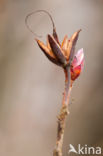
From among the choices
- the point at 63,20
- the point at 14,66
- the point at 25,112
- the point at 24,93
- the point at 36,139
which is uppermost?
the point at 63,20

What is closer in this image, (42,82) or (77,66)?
(77,66)

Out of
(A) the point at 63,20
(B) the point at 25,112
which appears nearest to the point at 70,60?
(B) the point at 25,112

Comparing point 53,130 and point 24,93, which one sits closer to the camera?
point 53,130

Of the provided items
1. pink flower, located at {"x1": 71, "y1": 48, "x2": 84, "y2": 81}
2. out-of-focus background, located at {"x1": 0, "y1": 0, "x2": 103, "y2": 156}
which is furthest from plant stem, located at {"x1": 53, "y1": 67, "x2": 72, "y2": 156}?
out-of-focus background, located at {"x1": 0, "y1": 0, "x2": 103, "y2": 156}

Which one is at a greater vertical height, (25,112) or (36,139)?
(25,112)

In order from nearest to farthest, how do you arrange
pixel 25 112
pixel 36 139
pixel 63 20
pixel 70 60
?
pixel 70 60 < pixel 36 139 < pixel 25 112 < pixel 63 20

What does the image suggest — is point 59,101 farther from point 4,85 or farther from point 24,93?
point 4,85

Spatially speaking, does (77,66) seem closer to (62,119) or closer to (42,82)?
(62,119)

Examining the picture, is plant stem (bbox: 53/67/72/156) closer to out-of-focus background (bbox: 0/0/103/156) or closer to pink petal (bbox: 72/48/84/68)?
pink petal (bbox: 72/48/84/68)

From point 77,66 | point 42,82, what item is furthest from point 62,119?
point 42,82
